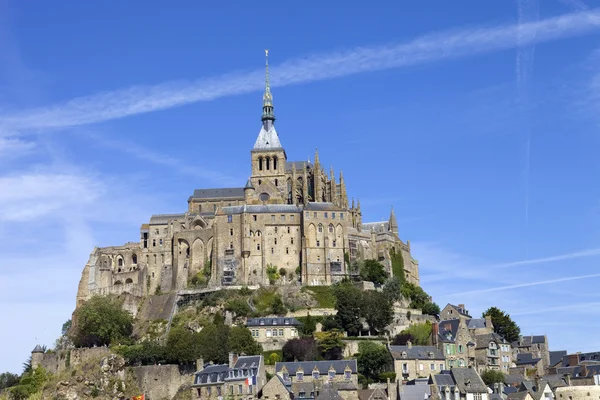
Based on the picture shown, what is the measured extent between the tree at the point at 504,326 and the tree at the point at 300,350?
78.4 ft

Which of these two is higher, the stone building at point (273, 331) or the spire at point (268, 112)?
the spire at point (268, 112)

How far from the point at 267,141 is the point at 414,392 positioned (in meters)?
50.4

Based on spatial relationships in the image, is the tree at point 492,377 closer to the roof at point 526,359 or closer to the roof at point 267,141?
the roof at point 526,359

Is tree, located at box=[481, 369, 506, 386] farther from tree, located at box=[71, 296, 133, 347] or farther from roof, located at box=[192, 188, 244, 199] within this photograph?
roof, located at box=[192, 188, 244, 199]

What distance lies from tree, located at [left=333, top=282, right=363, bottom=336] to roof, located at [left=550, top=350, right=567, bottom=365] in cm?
2102

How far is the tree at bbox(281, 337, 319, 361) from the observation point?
83750mm

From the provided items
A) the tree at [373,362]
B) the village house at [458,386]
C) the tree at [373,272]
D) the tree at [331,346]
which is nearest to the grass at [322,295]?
the tree at [373,272]

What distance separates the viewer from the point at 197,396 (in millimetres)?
77375

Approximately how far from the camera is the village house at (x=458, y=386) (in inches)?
2945

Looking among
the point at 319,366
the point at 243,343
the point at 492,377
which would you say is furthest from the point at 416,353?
the point at 243,343

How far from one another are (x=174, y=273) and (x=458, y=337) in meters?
36.7

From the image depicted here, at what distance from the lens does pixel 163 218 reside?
11119 centimetres

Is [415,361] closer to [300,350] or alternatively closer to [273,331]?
[300,350]

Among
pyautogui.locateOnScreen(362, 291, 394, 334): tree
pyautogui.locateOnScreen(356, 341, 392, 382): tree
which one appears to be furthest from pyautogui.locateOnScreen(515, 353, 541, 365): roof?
pyautogui.locateOnScreen(356, 341, 392, 382): tree
